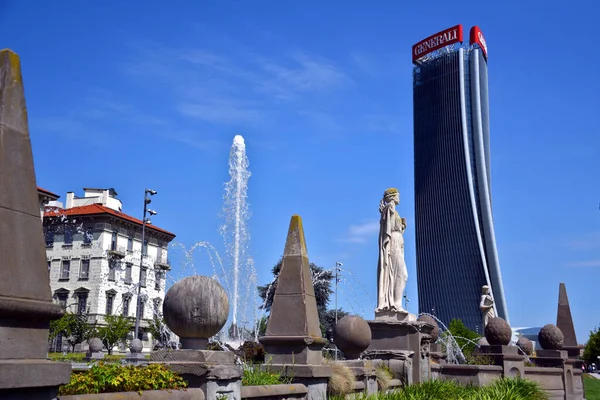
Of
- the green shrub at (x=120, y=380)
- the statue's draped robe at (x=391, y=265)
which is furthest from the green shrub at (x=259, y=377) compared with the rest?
the statue's draped robe at (x=391, y=265)

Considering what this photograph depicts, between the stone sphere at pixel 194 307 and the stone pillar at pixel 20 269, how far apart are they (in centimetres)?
240

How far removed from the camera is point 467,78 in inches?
5207

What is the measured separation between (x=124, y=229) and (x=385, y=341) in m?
57.6

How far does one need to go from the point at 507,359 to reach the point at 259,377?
1067 cm

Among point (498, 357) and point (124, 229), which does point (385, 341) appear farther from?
point (124, 229)

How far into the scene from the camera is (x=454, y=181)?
12681 cm

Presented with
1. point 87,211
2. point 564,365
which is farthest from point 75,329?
point 564,365

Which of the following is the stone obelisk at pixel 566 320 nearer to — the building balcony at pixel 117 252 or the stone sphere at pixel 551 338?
the stone sphere at pixel 551 338

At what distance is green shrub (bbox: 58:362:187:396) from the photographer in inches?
234

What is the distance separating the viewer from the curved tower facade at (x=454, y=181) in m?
122

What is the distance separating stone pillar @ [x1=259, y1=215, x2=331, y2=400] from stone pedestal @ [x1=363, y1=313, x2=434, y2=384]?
14.6 ft

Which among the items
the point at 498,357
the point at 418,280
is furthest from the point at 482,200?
the point at 498,357

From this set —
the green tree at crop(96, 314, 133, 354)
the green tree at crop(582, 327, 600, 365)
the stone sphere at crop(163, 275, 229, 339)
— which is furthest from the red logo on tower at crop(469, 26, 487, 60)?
the stone sphere at crop(163, 275, 229, 339)

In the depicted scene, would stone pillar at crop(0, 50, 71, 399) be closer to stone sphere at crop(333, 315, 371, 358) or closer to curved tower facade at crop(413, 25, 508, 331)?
stone sphere at crop(333, 315, 371, 358)
